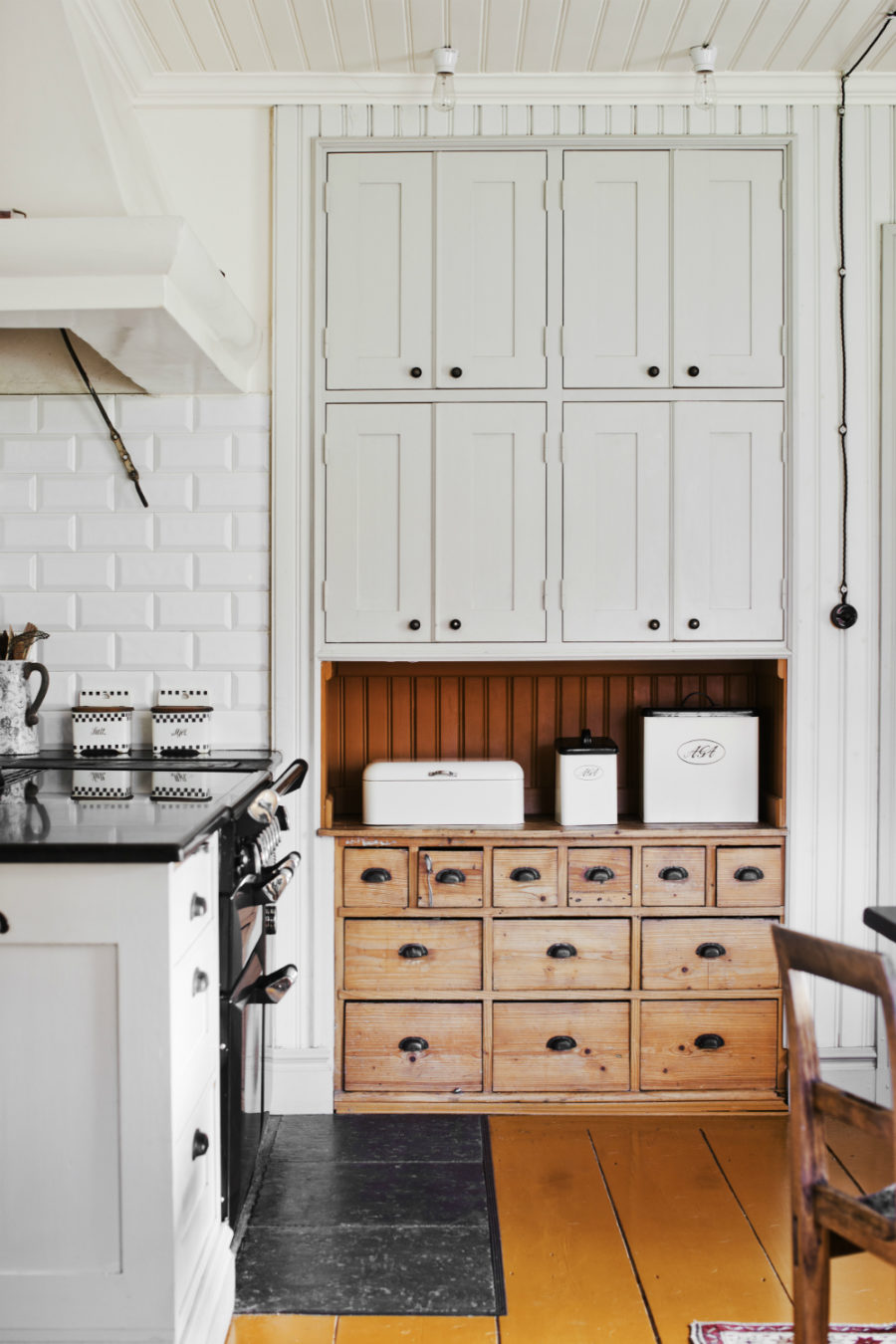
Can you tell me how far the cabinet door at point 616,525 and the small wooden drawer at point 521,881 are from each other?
0.68 m

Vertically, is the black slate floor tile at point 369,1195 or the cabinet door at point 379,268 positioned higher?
the cabinet door at point 379,268

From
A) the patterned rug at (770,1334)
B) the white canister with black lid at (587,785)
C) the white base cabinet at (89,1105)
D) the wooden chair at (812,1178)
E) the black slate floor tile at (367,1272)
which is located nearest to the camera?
the wooden chair at (812,1178)

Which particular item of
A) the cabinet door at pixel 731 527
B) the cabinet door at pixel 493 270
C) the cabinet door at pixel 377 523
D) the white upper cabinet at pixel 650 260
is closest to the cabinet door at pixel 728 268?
the white upper cabinet at pixel 650 260

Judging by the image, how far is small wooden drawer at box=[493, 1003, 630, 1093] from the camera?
2.87 m

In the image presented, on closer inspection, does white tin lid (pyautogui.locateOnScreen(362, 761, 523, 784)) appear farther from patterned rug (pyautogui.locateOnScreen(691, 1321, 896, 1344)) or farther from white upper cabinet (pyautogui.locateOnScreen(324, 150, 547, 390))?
patterned rug (pyautogui.locateOnScreen(691, 1321, 896, 1344))

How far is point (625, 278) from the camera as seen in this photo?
9.47 ft

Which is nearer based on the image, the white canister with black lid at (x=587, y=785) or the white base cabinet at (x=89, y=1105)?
the white base cabinet at (x=89, y=1105)

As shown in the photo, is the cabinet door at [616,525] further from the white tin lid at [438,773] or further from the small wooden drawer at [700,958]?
the small wooden drawer at [700,958]

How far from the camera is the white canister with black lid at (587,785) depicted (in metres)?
2.97

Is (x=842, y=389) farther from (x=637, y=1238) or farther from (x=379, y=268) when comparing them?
(x=637, y=1238)

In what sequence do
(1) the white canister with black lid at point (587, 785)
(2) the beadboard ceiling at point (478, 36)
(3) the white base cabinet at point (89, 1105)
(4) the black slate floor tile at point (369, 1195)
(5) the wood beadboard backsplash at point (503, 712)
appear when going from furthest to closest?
1. (5) the wood beadboard backsplash at point (503, 712)
2. (1) the white canister with black lid at point (587, 785)
3. (2) the beadboard ceiling at point (478, 36)
4. (4) the black slate floor tile at point (369, 1195)
5. (3) the white base cabinet at point (89, 1105)

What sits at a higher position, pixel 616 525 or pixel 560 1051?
pixel 616 525

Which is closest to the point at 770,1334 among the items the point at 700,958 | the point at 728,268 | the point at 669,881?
the point at 700,958

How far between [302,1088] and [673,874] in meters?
1.27
